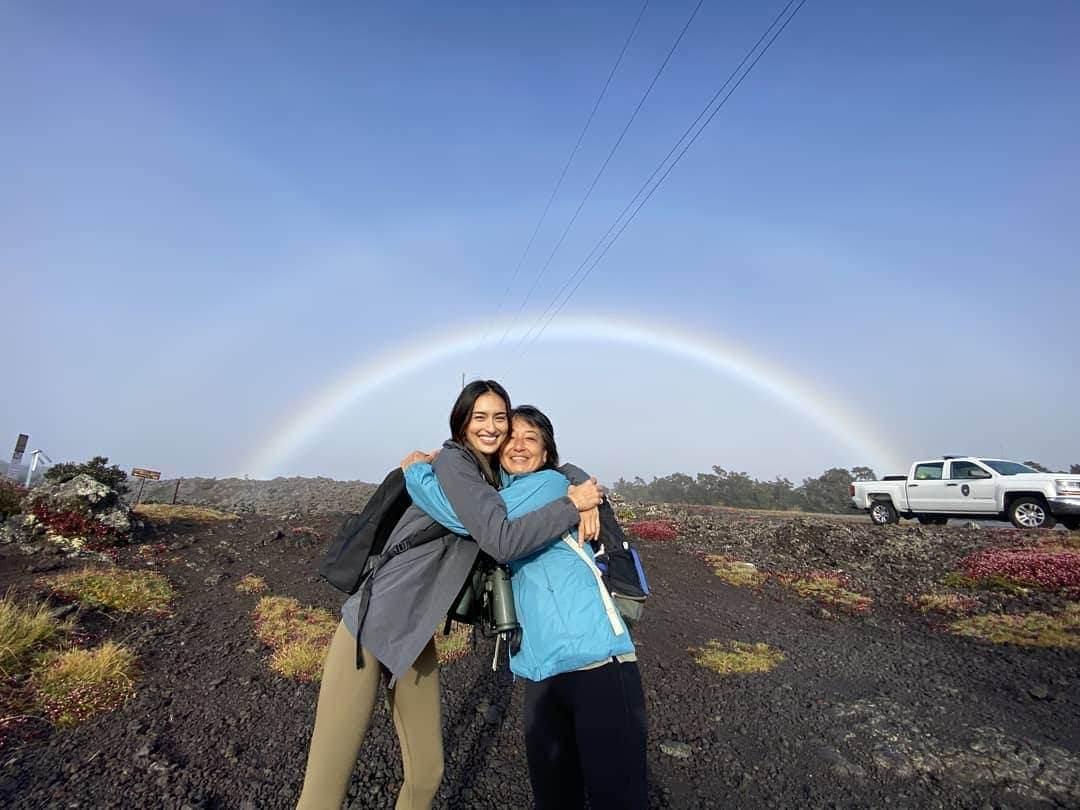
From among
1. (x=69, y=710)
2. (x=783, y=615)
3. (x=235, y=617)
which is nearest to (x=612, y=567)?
(x=69, y=710)

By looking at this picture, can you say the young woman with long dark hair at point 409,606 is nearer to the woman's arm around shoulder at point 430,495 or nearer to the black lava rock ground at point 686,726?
the woman's arm around shoulder at point 430,495

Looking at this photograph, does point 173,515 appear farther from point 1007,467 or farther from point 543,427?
point 1007,467

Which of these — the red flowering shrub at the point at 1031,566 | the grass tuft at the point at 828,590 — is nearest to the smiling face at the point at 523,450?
the grass tuft at the point at 828,590

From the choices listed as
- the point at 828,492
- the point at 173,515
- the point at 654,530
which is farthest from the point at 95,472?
the point at 828,492

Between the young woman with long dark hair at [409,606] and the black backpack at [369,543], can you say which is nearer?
the young woman with long dark hair at [409,606]

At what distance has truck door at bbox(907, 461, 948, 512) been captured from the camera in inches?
666

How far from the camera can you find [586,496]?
2.35 metres

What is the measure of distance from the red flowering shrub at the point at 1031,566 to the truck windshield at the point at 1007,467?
460cm

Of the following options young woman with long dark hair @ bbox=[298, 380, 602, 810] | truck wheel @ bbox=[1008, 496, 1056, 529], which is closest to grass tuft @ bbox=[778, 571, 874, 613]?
truck wheel @ bbox=[1008, 496, 1056, 529]

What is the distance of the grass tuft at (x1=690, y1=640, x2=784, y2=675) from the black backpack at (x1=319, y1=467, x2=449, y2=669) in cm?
534

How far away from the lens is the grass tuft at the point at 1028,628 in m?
7.43

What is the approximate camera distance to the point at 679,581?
38.2 feet

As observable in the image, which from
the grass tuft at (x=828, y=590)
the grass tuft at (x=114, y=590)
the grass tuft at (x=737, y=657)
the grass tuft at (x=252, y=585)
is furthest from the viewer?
the grass tuft at (x=828, y=590)

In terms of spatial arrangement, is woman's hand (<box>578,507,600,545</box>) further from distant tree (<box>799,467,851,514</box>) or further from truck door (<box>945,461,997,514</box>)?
distant tree (<box>799,467,851,514</box>)
